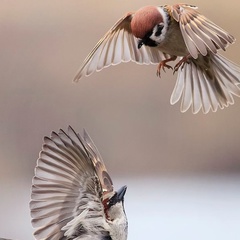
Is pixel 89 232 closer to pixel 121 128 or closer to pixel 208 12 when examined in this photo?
pixel 121 128

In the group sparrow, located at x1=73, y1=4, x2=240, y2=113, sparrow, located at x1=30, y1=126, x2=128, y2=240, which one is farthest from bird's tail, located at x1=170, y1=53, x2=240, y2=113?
sparrow, located at x1=30, y1=126, x2=128, y2=240

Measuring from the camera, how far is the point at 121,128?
43.4 inches

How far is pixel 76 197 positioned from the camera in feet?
3.41

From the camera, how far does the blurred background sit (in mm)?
1064

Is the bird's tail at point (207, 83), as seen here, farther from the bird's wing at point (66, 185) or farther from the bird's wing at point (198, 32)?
the bird's wing at point (66, 185)

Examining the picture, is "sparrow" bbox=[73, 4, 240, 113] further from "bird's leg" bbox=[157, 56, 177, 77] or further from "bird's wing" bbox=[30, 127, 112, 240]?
"bird's wing" bbox=[30, 127, 112, 240]

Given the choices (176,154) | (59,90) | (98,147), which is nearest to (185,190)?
(176,154)

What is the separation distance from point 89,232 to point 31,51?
368mm

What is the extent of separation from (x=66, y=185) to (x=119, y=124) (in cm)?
16

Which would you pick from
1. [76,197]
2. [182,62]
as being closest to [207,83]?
[182,62]

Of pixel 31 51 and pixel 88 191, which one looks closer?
pixel 88 191

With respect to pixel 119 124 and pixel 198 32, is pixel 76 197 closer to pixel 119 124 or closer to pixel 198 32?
pixel 119 124

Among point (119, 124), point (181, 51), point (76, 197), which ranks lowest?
point (76, 197)

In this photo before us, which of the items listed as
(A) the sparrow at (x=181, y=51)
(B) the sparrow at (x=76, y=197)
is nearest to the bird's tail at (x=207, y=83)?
(A) the sparrow at (x=181, y=51)
